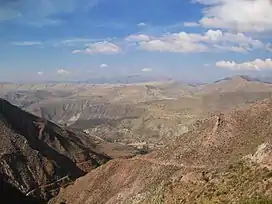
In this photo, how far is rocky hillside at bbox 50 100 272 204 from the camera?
44.7 meters

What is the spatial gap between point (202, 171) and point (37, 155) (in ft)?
247

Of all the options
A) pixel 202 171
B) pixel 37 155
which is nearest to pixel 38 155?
pixel 37 155

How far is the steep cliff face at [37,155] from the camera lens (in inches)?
4316

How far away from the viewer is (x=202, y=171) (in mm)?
56500

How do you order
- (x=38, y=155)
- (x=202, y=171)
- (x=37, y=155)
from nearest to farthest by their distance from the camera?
(x=202, y=171)
(x=37, y=155)
(x=38, y=155)

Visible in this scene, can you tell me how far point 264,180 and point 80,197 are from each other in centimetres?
4661

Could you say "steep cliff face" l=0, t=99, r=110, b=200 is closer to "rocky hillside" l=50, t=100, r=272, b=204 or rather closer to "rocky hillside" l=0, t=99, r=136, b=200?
"rocky hillside" l=0, t=99, r=136, b=200

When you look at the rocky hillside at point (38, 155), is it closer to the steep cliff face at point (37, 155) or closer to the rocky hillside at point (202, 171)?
the steep cliff face at point (37, 155)

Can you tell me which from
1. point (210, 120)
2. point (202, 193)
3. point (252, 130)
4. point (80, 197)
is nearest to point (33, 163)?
point (80, 197)

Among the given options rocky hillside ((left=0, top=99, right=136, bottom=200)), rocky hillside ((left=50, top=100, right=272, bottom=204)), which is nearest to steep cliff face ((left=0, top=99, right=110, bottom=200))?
rocky hillside ((left=0, top=99, right=136, bottom=200))

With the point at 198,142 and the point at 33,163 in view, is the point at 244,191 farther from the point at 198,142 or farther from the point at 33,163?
the point at 33,163

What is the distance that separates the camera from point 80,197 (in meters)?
81.6

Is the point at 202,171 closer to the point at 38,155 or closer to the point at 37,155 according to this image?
the point at 37,155

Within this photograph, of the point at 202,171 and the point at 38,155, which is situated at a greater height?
the point at 202,171
